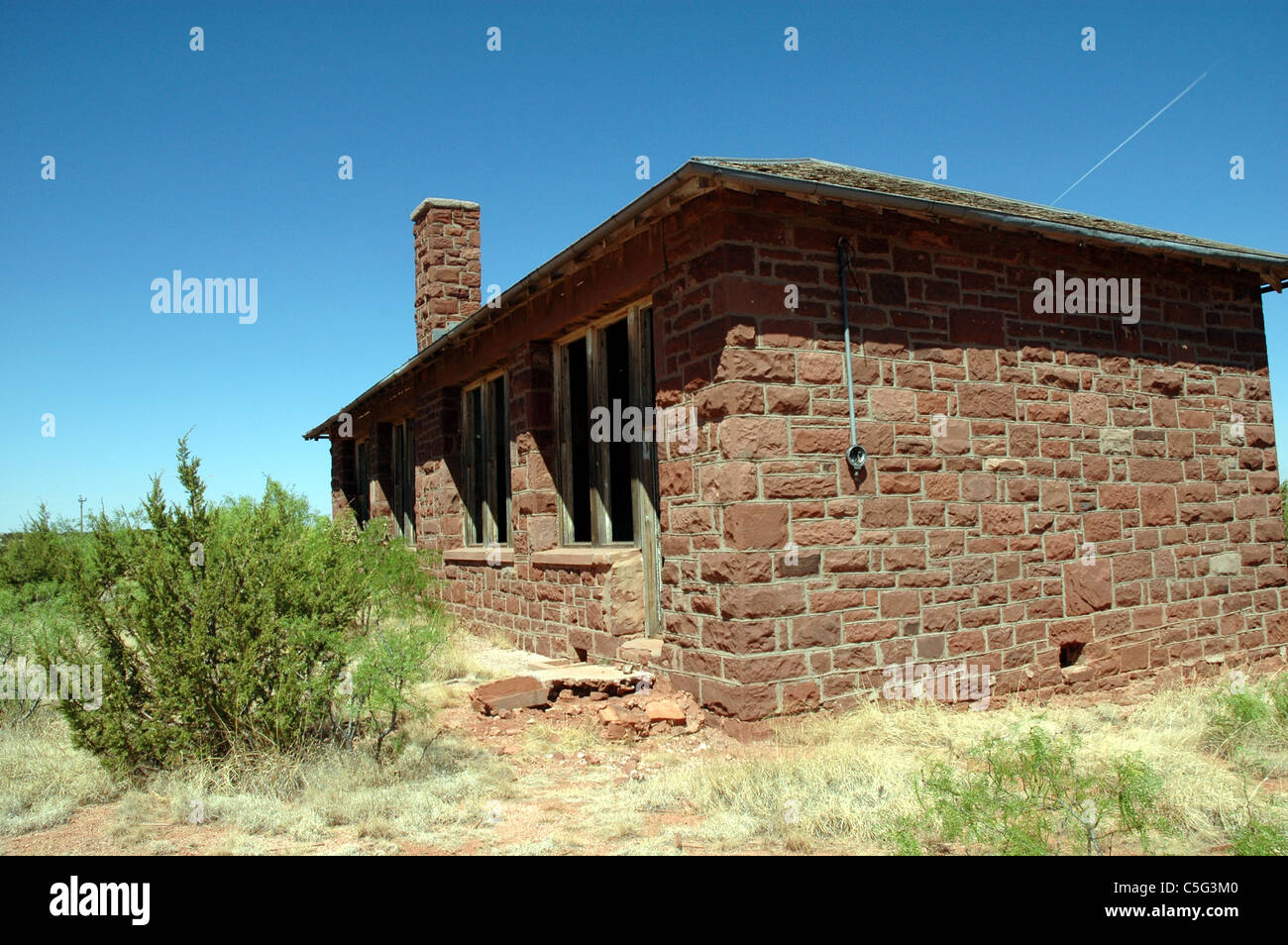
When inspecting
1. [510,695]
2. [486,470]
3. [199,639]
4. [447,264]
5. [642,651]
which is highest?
[447,264]

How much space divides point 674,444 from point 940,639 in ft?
8.10

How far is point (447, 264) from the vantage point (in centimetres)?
1474

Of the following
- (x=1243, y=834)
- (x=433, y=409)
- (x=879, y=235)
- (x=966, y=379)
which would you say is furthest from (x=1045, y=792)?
(x=433, y=409)

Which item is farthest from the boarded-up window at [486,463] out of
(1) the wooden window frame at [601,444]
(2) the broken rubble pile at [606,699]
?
(2) the broken rubble pile at [606,699]

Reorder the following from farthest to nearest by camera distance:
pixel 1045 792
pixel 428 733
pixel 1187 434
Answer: pixel 1187 434
pixel 428 733
pixel 1045 792

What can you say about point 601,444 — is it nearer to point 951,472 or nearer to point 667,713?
point 667,713

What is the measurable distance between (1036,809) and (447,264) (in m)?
12.4

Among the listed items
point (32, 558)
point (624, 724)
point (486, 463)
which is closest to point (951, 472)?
point (624, 724)

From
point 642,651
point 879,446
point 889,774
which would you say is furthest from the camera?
point 642,651

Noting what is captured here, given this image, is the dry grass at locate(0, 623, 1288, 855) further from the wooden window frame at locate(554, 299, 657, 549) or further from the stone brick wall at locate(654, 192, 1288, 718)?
the wooden window frame at locate(554, 299, 657, 549)

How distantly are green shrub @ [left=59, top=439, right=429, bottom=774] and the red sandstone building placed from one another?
2590 mm

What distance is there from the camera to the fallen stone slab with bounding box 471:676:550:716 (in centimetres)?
716
